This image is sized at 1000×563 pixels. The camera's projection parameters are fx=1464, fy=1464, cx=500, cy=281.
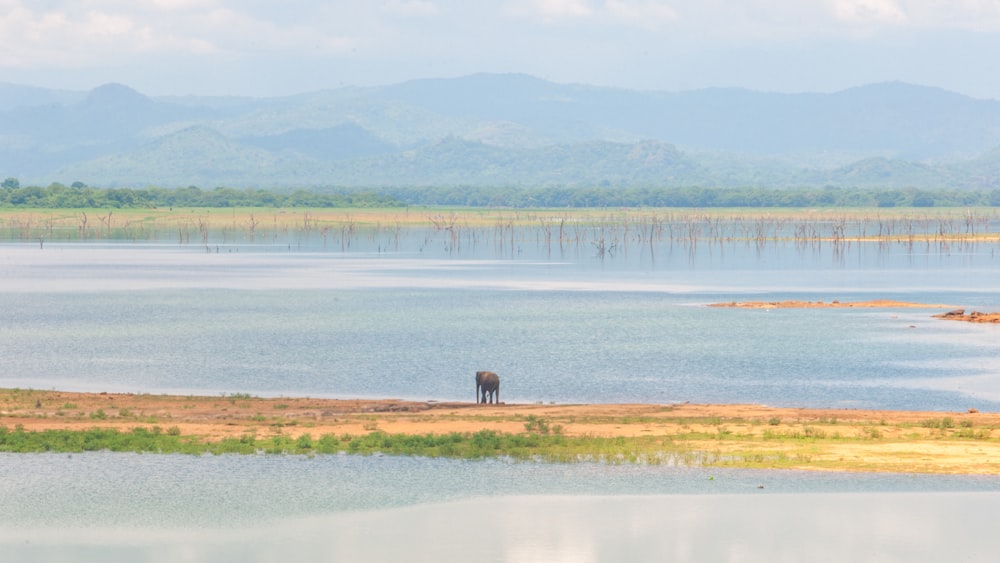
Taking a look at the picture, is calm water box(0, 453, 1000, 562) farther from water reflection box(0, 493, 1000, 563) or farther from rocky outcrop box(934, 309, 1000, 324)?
rocky outcrop box(934, 309, 1000, 324)

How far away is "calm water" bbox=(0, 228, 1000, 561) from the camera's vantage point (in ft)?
74.1

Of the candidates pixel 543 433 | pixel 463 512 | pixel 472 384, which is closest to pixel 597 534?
pixel 463 512

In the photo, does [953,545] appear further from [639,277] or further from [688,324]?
[639,277]

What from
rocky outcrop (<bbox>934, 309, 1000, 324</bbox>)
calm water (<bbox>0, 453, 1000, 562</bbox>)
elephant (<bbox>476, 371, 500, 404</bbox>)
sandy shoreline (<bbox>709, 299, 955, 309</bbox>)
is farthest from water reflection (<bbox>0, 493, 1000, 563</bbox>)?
sandy shoreline (<bbox>709, 299, 955, 309</bbox>)

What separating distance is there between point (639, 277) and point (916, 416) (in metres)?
67.7

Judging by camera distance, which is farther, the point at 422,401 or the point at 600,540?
the point at 422,401

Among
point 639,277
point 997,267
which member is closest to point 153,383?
point 639,277

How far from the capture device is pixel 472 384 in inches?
1647

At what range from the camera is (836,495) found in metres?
25.3

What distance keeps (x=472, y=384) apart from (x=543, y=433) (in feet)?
39.2

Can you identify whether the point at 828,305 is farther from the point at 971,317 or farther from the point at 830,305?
the point at 971,317

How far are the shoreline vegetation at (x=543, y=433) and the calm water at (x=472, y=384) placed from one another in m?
0.83

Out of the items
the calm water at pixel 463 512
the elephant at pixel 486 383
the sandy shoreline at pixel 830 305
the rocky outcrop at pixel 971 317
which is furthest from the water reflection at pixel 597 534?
the sandy shoreline at pixel 830 305

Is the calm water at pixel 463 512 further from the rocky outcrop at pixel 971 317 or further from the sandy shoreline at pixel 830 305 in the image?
the sandy shoreline at pixel 830 305
